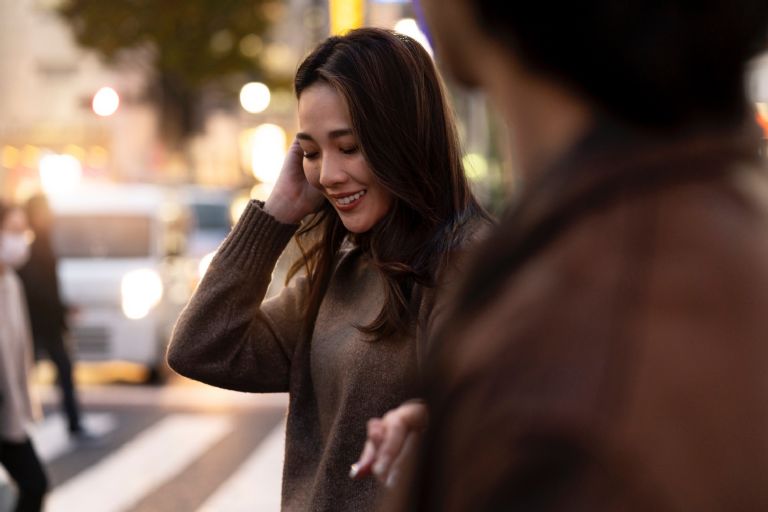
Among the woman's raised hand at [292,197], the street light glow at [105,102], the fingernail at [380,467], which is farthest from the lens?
the street light glow at [105,102]

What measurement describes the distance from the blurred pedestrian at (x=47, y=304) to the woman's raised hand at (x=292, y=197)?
7.20m

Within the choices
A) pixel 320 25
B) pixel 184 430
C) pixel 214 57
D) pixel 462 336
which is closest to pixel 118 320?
pixel 184 430

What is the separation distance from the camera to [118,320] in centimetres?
1184

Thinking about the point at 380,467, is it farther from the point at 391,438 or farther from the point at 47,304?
the point at 47,304

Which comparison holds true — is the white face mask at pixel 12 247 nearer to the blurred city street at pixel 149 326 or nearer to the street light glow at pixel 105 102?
the blurred city street at pixel 149 326

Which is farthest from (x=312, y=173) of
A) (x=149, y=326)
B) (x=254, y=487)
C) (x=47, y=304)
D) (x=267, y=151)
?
(x=267, y=151)

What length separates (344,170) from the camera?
2281 millimetres

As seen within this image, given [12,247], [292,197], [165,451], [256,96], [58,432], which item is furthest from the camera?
[256,96]

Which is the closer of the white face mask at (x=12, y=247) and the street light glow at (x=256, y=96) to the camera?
the white face mask at (x=12, y=247)

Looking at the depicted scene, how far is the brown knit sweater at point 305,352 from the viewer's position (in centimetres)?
212

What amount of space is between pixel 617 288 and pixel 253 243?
1.73 meters

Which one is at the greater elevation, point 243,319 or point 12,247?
point 243,319

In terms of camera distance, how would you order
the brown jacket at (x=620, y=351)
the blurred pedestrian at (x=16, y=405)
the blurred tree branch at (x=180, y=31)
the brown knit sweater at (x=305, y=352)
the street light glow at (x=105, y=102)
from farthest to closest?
the blurred tree branch at (x=180, y=31) < the street light glow at (x=105, y=102) < the blurred pedestrian at (x=16, y=405) < the brown knit sweater at (x=305, y=352) < the brown jacket at (x=620, y=351)

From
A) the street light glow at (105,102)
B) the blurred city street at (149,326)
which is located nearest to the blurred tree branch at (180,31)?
the blurred city street at (149,326)
